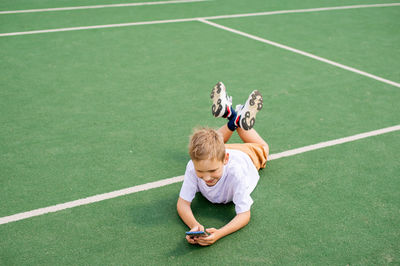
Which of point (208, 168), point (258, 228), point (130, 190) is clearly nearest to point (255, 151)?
point (258, 228)

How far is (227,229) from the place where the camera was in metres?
3.08

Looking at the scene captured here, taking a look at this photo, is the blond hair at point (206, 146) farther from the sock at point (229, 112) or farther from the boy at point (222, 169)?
the sock at point (229, 112)

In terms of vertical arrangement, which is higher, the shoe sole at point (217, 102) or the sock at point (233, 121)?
the shoe sole at point (217, 102)

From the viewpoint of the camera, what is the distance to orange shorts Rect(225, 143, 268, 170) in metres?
3.88

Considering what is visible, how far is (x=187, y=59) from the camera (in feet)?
24.2

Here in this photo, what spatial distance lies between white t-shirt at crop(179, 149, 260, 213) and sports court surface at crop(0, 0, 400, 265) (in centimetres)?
18

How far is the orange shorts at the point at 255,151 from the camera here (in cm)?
388

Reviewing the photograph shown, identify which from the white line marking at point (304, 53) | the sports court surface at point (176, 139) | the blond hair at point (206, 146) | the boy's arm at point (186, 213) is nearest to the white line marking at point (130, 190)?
the sports court surface at point (176, 139)

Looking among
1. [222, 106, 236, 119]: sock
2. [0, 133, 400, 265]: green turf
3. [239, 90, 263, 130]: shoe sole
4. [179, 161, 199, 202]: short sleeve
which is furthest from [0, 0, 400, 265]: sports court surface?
[222, 106, 236, 119]: sock

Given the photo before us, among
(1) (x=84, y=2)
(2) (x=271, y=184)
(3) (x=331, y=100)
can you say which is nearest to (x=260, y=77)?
(3) (x=331, y=100)

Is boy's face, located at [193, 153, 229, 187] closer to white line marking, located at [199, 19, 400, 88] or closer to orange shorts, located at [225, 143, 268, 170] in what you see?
orange shorts, located at [225, 143, 268, 170]

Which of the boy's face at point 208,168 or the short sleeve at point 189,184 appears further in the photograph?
the short sleeve at point 189,184

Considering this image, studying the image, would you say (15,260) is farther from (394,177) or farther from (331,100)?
(331,100)

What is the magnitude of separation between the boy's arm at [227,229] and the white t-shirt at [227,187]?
6cm
